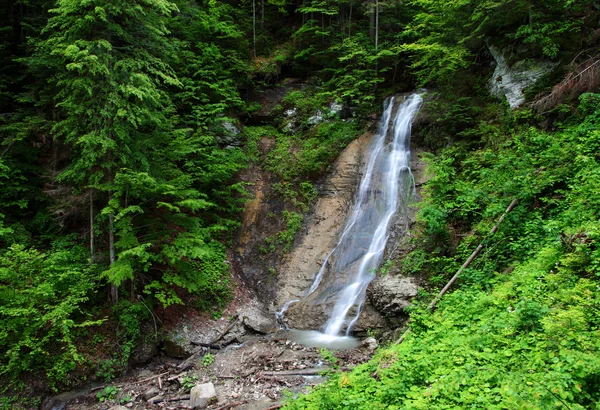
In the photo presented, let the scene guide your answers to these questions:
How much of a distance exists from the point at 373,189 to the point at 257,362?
7808mm

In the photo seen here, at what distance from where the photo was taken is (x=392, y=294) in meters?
8.82

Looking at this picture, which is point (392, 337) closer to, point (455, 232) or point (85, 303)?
point (455, 232)

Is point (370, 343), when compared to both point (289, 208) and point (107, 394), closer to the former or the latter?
point (107, 394)

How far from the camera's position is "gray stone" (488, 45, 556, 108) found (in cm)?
1069

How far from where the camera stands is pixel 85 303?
9.08 meters

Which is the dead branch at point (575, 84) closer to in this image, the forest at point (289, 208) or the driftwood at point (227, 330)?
the forest at point (289, 208)

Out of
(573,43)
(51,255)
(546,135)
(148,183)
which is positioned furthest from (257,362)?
(573,43)

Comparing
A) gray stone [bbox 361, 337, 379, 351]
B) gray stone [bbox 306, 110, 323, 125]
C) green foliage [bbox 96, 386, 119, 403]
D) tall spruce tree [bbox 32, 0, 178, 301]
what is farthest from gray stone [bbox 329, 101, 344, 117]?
green foliage [bbox 96, 386, 119, 403]

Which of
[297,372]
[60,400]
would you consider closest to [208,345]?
[297,372]

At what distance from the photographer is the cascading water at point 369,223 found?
1007 cm

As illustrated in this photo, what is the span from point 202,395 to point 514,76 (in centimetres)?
1290

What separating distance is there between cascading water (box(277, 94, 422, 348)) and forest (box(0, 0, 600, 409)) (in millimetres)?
1240

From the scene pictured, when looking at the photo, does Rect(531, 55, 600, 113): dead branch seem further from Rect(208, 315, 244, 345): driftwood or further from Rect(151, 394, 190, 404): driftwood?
Rect(151, 394, 190, 404): driftwood

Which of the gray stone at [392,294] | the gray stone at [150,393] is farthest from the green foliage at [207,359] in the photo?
the gray stone at [392,294]
